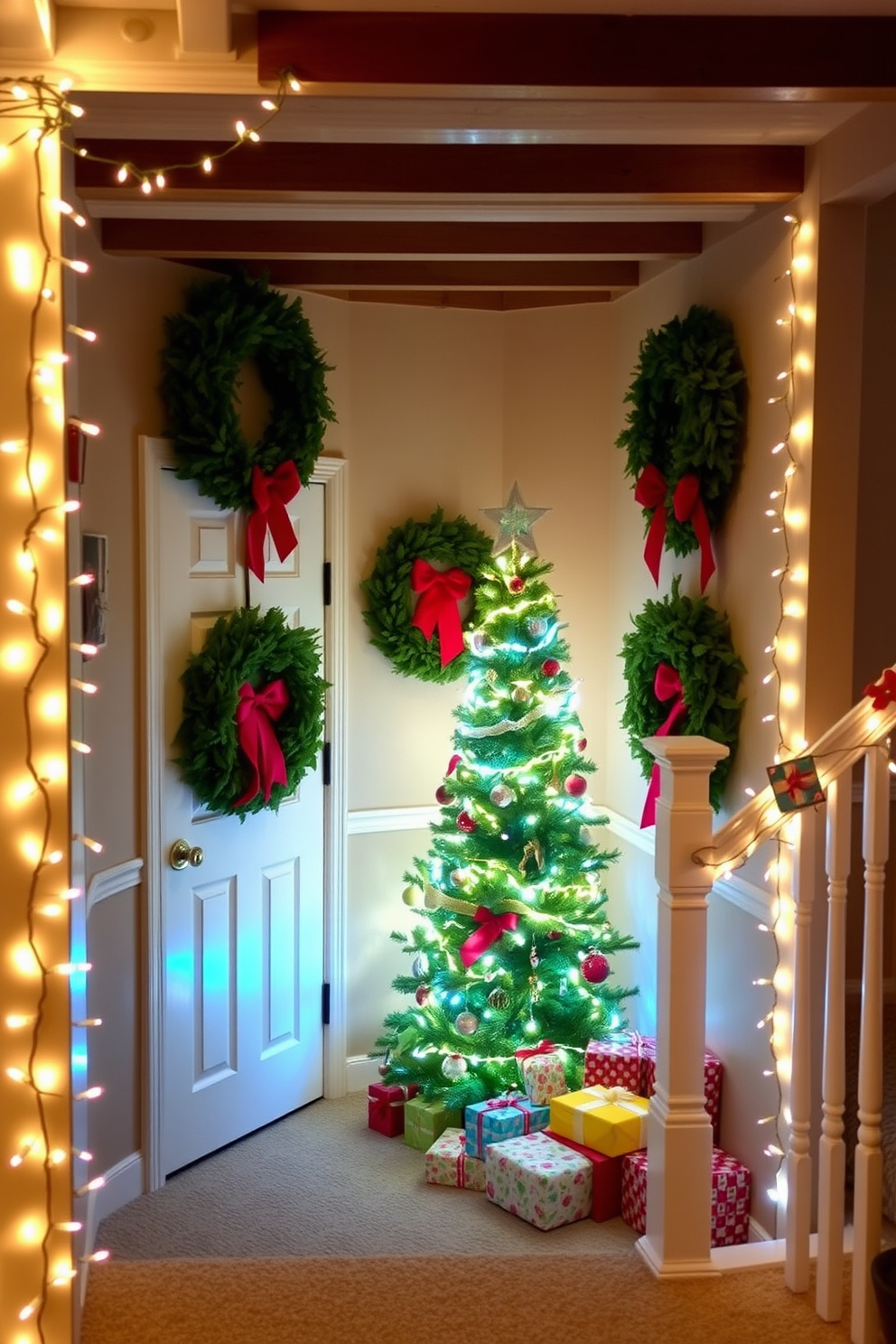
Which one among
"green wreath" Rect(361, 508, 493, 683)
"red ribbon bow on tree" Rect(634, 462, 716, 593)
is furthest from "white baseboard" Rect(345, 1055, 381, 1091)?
"red ribbon bow on tree" Rect(634, 462, 716, 593)

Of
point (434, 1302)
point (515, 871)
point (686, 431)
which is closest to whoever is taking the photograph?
point (434, 1302)

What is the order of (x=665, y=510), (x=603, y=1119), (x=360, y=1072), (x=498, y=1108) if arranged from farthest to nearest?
1. (x=360, y=1072)
2. (x=498, y=1108)
3. (x=665, y=510)
4. (x=603, y=1119)

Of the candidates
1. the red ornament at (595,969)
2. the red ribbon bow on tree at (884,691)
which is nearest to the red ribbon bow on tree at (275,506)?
the red ornament at (595,969)

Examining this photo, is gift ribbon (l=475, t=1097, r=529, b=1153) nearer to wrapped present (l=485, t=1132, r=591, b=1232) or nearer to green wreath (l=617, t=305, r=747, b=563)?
wrapped present (l=485, t=1132, r=591, b=1232)

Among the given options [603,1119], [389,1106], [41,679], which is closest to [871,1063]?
[41,679]

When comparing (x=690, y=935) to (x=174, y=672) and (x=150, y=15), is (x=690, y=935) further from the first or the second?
(x=174, y=672)

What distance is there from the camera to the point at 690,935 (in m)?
2.54

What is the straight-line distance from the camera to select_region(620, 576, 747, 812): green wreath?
3682 mm

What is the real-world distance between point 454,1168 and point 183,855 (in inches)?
48.1

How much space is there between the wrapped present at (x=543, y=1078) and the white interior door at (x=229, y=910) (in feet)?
3.01

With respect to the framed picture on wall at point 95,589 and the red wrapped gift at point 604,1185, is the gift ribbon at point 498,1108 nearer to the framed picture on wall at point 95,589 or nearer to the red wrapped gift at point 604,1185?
the red wrapped gift at point 604,1185

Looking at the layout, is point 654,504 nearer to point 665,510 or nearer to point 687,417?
point 665,510

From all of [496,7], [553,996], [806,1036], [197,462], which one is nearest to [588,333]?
[197,462]

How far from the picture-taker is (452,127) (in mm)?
2842
